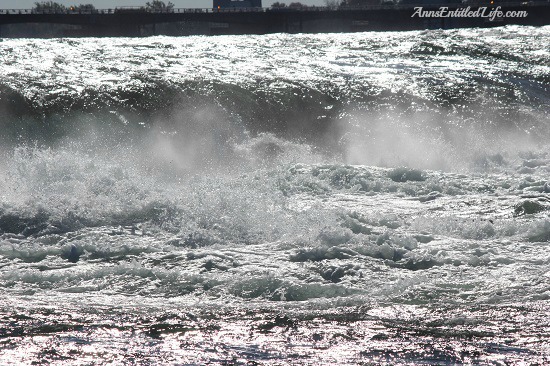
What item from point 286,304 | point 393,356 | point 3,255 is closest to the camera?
point 393,356

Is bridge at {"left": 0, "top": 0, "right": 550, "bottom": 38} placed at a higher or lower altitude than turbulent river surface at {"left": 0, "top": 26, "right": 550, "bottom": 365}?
higher

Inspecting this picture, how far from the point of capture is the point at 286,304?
27.3ft

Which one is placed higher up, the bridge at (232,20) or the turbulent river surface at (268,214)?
the bridge at (232,20)

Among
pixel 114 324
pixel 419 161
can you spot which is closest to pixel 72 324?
pixel 114 324

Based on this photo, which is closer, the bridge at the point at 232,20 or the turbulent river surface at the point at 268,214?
the turbulent river surface at the point at 268,214

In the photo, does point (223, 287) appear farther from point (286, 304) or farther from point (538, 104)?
point (538, 104)

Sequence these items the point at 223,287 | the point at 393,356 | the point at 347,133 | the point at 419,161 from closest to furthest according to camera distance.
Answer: the point at 393,356 < the point at 223,287 < the point at 419,161 < the point at 347,133

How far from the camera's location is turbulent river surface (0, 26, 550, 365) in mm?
7180

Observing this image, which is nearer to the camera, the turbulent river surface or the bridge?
the turbulent river surface

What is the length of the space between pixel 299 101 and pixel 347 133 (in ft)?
10.1

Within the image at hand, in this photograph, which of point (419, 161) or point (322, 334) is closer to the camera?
point (322, 334)

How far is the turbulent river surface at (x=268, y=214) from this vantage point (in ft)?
23.6

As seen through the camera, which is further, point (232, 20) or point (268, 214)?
point (232, 20)

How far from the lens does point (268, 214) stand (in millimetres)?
12086
